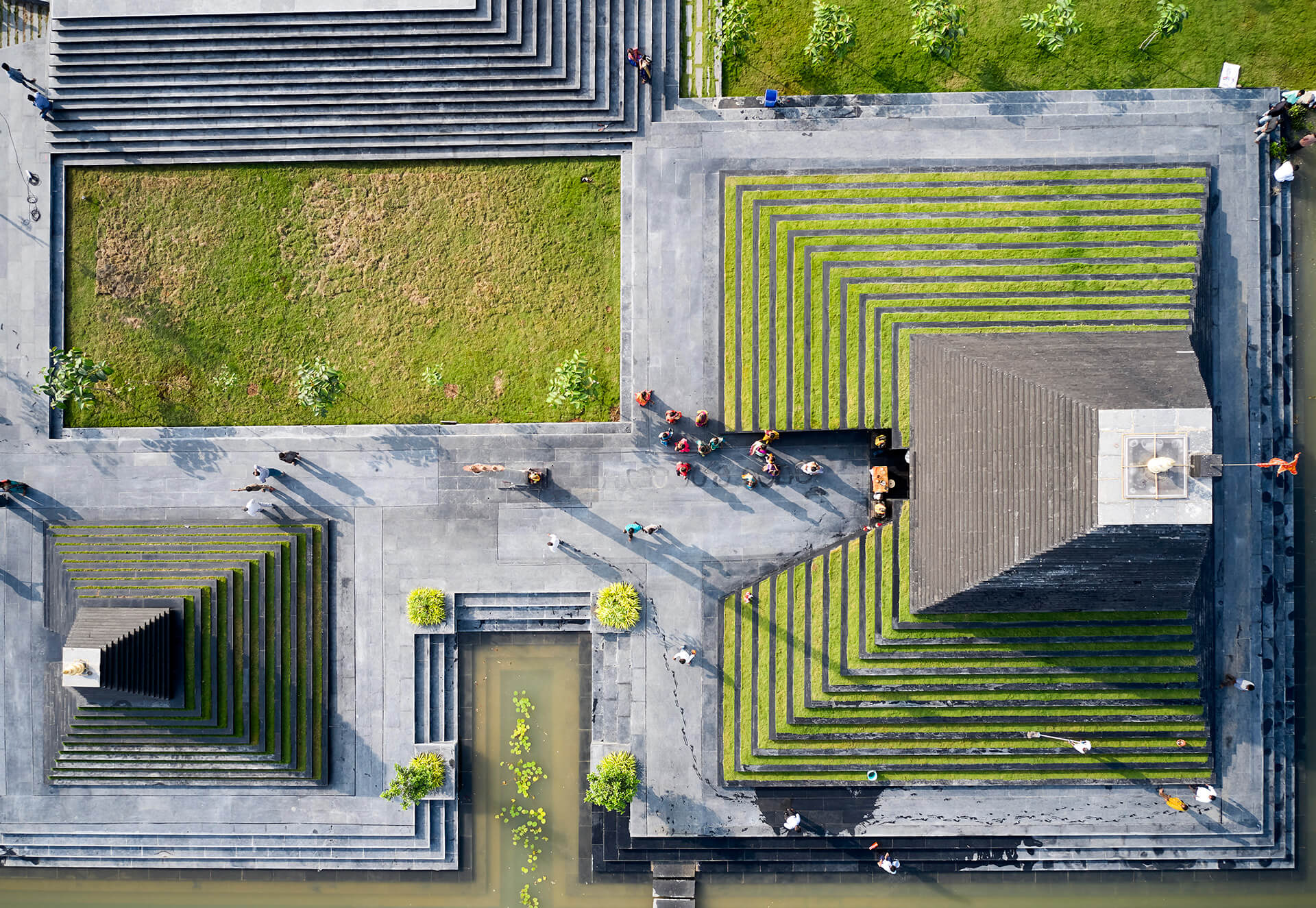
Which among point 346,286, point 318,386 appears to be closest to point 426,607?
point 318,386

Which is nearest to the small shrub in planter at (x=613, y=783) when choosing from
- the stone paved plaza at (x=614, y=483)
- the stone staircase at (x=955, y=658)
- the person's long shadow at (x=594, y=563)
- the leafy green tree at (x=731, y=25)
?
the stone paved plaza at (x=614, y=483)

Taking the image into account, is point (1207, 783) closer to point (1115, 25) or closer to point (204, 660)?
point (1115, 25)

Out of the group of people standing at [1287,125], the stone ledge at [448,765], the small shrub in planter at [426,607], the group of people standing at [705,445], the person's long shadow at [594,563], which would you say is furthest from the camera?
the person's long shadow at [594,563]

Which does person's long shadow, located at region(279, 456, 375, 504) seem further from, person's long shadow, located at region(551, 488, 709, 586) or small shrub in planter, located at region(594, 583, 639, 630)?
small shrub in planter, located at region(594, 583, 639, 630)

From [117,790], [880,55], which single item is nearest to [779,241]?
[880,55]

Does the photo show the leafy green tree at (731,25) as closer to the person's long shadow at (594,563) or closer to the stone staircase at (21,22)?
the person's long shadow at (594,563)

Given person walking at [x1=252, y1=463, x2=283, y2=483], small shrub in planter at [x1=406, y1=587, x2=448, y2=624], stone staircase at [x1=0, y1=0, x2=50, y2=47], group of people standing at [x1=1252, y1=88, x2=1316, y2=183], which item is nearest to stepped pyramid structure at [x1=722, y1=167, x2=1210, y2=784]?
group of people standing at [x1=1252, y1=88, x2=1316, y2=183]
